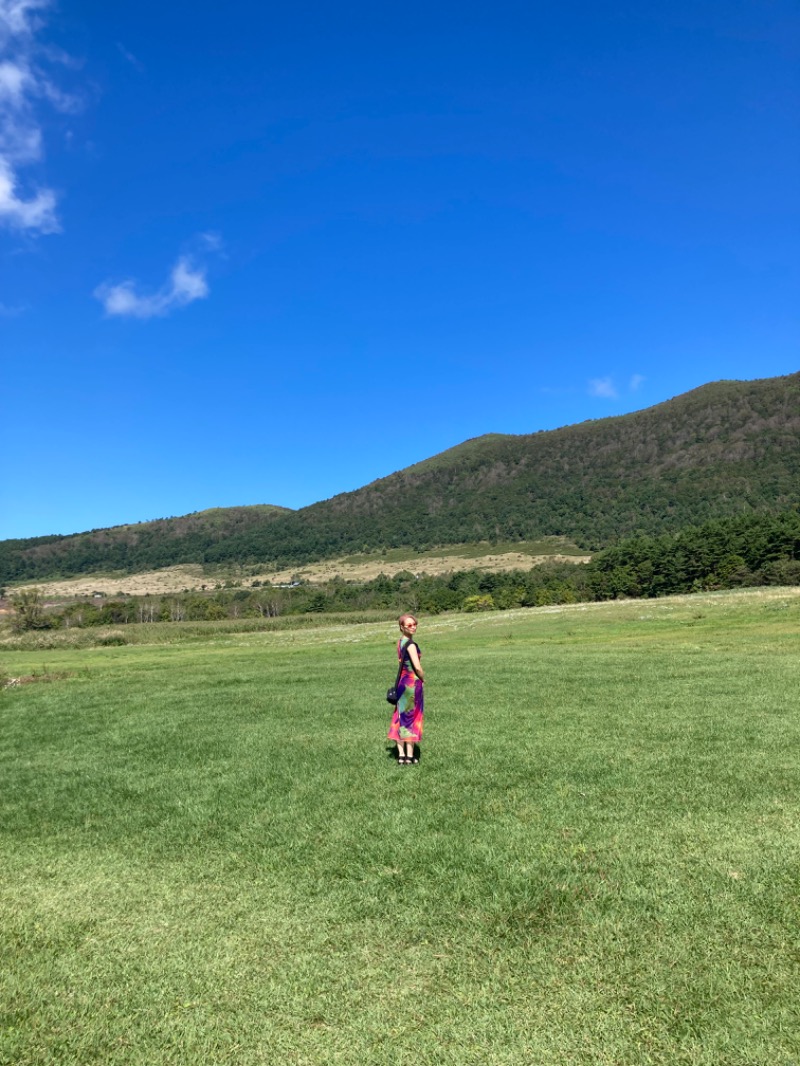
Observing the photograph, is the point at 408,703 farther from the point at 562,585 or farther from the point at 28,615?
the point at 28,615

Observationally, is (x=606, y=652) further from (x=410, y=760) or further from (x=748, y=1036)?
(x=748, y=1036)

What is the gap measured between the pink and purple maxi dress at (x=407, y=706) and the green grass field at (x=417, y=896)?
623mm

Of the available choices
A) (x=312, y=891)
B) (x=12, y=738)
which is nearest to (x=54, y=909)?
(x=312, y=891)

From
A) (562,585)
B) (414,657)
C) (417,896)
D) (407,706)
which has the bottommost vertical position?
(562,585)

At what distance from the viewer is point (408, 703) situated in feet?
36.2

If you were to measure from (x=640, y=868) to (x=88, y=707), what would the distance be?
746 inches

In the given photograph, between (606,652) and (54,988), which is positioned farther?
(606,652)

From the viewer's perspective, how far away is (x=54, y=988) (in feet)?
16.4

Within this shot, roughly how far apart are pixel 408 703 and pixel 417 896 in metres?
4.96

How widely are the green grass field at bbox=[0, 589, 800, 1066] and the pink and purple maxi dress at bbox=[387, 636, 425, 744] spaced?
62 centimetres

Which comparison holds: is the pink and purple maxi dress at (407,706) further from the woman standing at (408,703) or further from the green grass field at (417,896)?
the green grass field at (417,896)

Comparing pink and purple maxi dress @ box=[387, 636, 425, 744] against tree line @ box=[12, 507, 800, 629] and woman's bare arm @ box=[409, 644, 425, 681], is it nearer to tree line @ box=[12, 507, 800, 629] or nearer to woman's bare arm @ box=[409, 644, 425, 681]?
woman's bare arm @ box=[409, 644, 425, 681]

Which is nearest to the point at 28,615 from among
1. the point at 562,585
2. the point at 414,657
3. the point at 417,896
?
the point at 562,585

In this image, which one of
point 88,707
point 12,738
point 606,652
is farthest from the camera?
point 606,652
